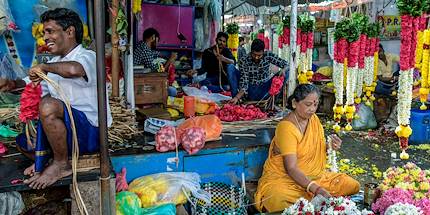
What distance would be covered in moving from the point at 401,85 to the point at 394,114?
12.7ft

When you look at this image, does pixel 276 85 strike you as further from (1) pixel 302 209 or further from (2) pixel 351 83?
(1) pixel 302 209

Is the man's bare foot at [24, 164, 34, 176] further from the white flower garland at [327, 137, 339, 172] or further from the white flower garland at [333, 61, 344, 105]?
the white flower garland at [333, 61, 344, 105]

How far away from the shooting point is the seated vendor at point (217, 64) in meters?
7.87

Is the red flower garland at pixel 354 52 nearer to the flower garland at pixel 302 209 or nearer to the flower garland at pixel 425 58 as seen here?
the flower garland at pixel 425 58

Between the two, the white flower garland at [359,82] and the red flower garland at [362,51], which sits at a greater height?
the red flower garland at [362,51]

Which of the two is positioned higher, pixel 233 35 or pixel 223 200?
pixel 233 35

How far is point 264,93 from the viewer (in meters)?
6.15

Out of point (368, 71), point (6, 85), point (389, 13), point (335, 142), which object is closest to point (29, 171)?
point (6, 85)

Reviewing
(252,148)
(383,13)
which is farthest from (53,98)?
(383,13)

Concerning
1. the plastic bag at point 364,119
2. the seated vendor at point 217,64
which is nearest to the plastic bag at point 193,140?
the seated vendor at point 217,64

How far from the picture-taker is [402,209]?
8.34ft

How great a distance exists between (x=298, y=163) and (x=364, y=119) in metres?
4.38

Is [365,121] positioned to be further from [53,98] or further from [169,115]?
[53,98]

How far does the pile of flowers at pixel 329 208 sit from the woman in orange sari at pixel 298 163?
34 cm
